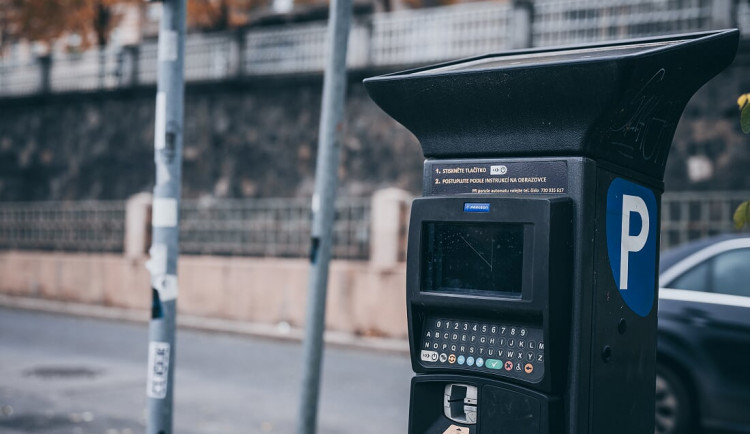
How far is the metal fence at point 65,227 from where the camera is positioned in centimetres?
1568

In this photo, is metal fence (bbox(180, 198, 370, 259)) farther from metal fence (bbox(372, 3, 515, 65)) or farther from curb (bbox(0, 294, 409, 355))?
metal fence (bbox(372, 3, 515, 65))

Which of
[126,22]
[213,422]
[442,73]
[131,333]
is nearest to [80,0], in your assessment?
[126,22]

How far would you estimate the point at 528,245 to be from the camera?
2.64 metres

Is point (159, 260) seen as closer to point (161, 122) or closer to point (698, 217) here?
point (161, 122)

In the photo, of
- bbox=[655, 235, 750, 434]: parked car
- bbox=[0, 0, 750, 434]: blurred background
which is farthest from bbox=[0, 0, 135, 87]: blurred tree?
bbox=[655, 235, 750, 434]: parked car

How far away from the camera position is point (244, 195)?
59.6 ft

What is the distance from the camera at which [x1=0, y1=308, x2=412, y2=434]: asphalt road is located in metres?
7.27

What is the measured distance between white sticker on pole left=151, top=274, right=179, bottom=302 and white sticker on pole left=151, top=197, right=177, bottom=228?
25 cm

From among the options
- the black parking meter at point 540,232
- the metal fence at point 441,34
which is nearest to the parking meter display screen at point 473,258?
the black parking meter at point 540,232

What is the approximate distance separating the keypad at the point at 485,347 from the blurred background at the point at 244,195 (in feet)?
14.9

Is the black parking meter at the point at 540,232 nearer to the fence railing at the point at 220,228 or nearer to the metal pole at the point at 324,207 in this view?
the metal pole at the point at 324,207

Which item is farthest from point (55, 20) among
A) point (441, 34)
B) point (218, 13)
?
point (441, 34)

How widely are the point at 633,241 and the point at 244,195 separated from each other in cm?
1567

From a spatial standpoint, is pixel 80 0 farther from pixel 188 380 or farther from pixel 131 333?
pixel 188 380
